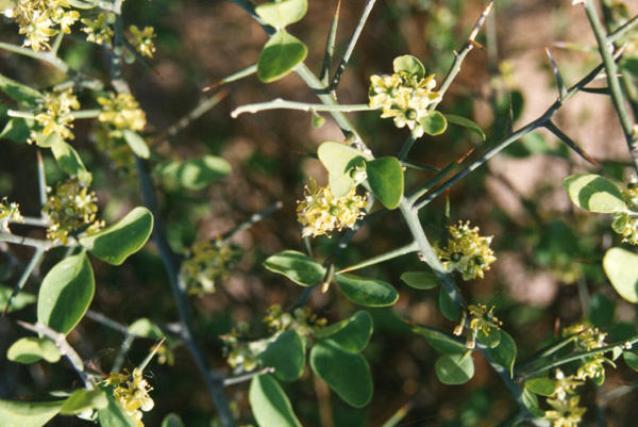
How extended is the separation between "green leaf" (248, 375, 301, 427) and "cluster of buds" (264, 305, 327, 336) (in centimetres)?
14

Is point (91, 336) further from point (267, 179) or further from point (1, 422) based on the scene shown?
point (1, 422)

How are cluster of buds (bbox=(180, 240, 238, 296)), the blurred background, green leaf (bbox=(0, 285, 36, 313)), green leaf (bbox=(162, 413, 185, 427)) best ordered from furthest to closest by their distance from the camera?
the blurred background, cluster of buds (bbox=(180, 240, 238, 296)), green leaf (bbox=(0, 285, 36, 313)), green leaf (bbox=(162, 413, 185, 427))

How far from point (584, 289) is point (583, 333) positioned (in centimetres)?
115

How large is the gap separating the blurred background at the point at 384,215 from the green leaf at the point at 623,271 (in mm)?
1159

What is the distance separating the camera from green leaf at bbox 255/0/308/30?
1.19m

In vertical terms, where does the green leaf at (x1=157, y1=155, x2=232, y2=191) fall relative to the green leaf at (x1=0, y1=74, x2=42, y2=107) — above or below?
below

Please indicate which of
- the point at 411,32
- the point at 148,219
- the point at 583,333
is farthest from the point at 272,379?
the point at 411,32

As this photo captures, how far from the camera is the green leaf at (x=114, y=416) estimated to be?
1.40 m

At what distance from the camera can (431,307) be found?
10.6ft

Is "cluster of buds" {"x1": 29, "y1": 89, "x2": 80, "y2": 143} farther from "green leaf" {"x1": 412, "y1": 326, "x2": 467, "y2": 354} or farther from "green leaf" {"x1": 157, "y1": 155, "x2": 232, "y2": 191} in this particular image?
"green leaf" {"x1": 412, "y1": 326, "x2": 467, "y2": 354}

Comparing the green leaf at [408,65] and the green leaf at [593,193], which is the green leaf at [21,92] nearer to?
the green leaf at [408,65]

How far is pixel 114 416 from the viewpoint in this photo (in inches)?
55.6

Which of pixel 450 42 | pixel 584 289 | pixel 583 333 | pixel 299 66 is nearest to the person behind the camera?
pixel 299 66

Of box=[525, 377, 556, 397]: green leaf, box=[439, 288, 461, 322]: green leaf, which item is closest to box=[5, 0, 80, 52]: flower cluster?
box=[439, 288, 461, 322]: green leaf
